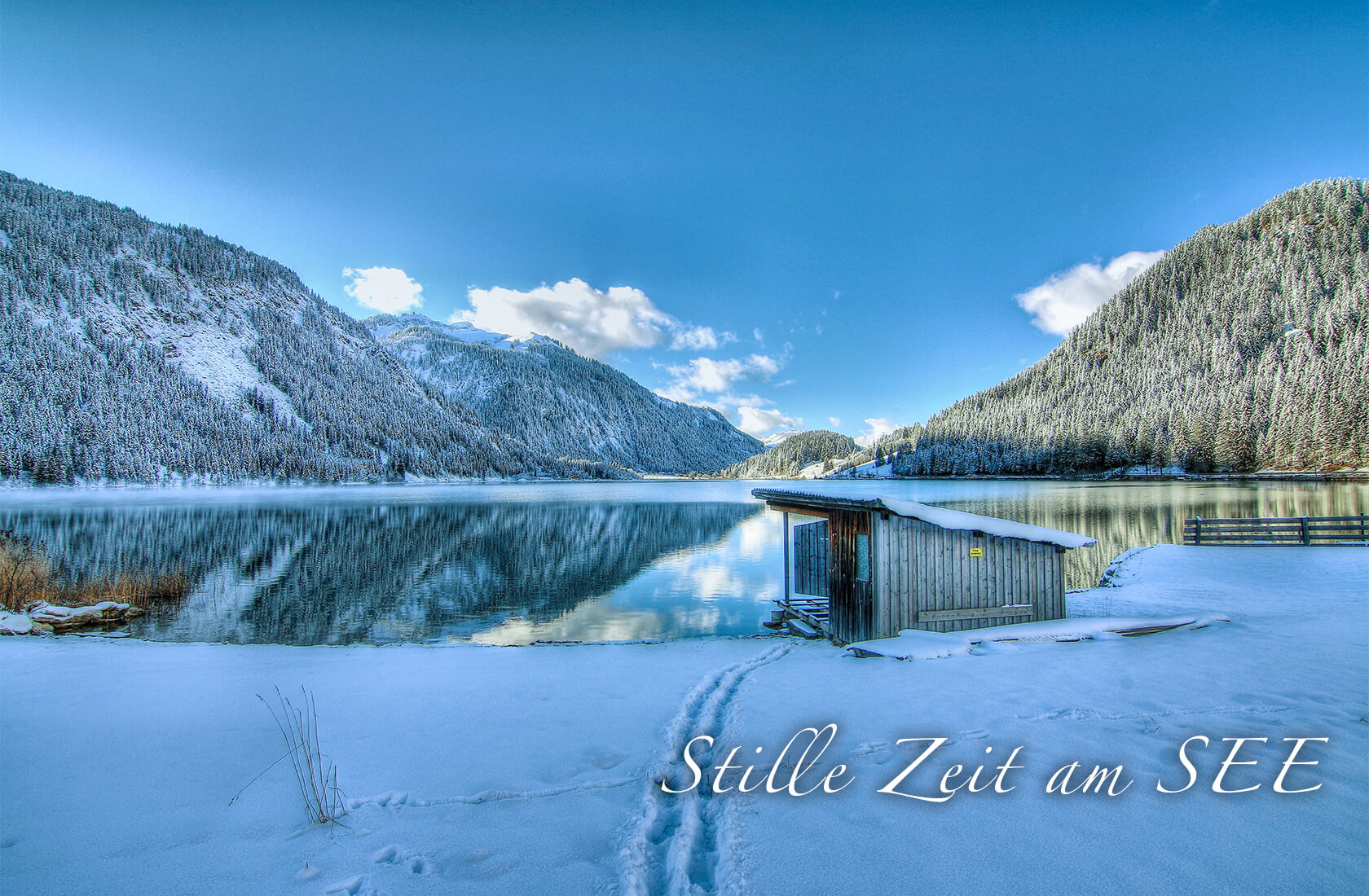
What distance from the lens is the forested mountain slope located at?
89.7 metres

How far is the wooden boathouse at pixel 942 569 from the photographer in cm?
1104

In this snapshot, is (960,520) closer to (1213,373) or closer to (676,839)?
(676,839)

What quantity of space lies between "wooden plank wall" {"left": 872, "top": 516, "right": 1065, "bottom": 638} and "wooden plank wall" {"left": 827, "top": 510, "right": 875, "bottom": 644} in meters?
0.41

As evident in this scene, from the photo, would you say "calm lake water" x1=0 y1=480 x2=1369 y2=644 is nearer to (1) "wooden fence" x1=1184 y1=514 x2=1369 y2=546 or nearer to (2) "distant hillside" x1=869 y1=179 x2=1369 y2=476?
(1) "wooden fence" x1=1184 y1=514 x2=1369 y2=546

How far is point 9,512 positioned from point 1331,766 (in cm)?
7775

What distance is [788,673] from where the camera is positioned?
28.3 ft

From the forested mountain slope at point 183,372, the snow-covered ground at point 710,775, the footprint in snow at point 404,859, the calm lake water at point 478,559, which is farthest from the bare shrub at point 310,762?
the forested mountain slope at point 183,372

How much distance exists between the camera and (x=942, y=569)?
36.8 ft

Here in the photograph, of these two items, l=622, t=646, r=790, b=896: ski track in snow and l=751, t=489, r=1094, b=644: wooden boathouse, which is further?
l=751, t=489, r=1094, b=644: wooden boathouse

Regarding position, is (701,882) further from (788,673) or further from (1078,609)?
(1078,609)

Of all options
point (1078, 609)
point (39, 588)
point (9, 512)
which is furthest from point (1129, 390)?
point (9, 512)

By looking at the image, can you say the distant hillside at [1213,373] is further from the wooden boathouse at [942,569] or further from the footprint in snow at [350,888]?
the footprint in snow at [350,888]

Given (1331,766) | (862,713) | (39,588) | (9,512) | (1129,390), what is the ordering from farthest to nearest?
(1129,390)
(9,512)
(39,588)
(862,713)
(1331,766)

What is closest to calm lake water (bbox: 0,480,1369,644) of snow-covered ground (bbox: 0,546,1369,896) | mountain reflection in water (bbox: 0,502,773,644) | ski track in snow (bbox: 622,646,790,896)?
mountain reflection in water (bbox: 0,502,773,644)
